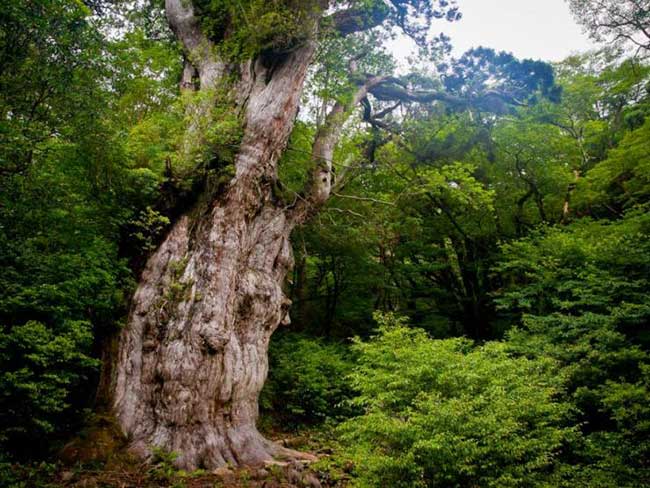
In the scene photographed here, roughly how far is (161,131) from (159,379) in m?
4.28

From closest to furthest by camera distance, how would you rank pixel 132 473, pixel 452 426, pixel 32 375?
pixel 452 426 < pixel 132 473 < pixel 32 375

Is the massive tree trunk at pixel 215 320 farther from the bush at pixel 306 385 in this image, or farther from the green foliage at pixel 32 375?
the bush at pixel 306 385

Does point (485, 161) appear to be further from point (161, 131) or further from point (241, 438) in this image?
point (241, 438)

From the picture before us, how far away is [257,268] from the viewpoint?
25.8 ft

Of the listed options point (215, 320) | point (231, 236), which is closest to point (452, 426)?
point (215, 320)

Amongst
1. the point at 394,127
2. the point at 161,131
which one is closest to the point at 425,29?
the point at 394,127

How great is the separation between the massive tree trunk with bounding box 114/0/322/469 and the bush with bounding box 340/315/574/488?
1.98 m

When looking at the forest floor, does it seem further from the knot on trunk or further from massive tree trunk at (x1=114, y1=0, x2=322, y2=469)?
the knot on trunk

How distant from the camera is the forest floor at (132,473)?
4723mm

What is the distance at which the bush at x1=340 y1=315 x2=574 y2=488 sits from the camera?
399 cm

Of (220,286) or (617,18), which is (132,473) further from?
(617,18)

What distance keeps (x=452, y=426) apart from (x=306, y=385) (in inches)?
262

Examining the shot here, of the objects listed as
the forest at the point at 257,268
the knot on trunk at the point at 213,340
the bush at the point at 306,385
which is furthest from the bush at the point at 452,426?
the bush at the point at 306,385

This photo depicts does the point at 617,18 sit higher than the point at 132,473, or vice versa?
the point at 617,18
